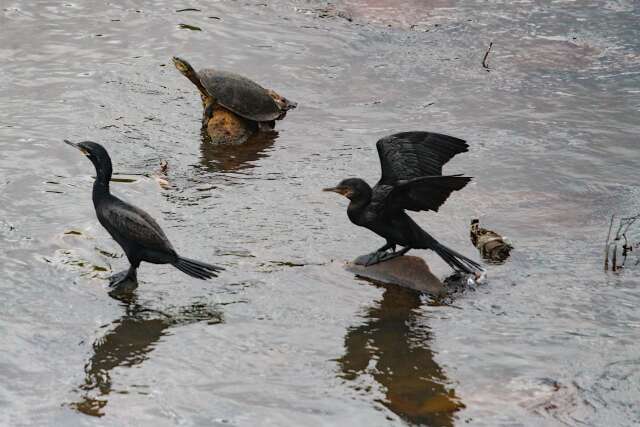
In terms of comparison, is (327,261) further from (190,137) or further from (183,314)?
(190,137)

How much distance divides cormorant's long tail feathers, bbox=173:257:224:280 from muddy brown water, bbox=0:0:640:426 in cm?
24

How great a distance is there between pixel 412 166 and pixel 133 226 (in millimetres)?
2416

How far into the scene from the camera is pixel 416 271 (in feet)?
29.4

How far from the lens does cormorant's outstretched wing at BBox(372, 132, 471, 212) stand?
8.63m

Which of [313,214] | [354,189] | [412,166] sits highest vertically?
[412,166]

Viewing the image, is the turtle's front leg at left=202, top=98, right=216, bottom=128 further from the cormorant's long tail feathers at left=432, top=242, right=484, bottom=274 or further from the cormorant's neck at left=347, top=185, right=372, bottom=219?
the cormorant's long tail feathers at left=432, top=242, right=484, bottom=274

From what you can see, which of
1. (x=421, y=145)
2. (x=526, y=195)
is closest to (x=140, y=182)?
(x=421, y=145)

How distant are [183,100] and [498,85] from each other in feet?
13.9

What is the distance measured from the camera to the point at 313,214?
1023 cm

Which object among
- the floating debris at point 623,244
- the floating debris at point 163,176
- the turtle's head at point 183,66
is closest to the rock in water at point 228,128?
the turtle's head at point 183,66

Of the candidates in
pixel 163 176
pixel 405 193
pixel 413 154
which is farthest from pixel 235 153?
pixel 405 193

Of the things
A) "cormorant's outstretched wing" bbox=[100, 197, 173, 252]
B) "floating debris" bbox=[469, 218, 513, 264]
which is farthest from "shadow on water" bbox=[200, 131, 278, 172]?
"floating debris" bbox=[469, 218, 513, 264]

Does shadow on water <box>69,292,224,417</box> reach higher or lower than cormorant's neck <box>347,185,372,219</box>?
lower

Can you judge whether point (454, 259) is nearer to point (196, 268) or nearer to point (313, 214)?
point (313, 214)
